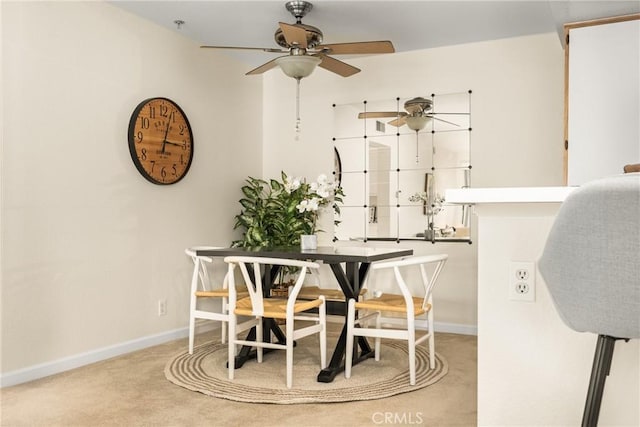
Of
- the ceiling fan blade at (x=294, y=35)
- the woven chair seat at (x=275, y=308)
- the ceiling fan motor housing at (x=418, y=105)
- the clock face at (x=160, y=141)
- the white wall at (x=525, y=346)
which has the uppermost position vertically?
the ceiling fan blade at (x=294, y=35)

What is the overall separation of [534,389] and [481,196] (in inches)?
22.9

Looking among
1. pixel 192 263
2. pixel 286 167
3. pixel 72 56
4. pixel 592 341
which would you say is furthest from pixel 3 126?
pixel 592 341

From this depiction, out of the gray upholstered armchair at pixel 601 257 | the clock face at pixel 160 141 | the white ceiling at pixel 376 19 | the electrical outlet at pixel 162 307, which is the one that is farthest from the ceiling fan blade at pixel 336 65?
the gray upholstered armchair at pixel 601 257

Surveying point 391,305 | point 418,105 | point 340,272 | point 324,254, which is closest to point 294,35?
point 324,254

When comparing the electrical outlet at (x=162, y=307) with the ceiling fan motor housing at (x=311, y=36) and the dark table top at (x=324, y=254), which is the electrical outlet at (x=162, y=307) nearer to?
the dark table top at (x=324, y=254)

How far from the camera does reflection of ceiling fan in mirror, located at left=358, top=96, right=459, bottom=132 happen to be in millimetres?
4945

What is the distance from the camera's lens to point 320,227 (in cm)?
544

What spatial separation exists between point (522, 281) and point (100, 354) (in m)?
3.13

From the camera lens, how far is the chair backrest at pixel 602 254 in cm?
101

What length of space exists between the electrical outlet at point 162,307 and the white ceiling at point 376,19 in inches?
84.6

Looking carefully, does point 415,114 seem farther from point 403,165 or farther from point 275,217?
point 275,217

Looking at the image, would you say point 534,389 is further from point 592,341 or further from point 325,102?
point 325,102

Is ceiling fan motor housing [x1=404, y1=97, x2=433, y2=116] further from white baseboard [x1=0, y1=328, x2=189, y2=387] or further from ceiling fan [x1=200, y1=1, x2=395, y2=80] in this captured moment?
white baseboard [x1=0, y1=328, x2=189, y2=387]

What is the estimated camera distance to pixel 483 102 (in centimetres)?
475
